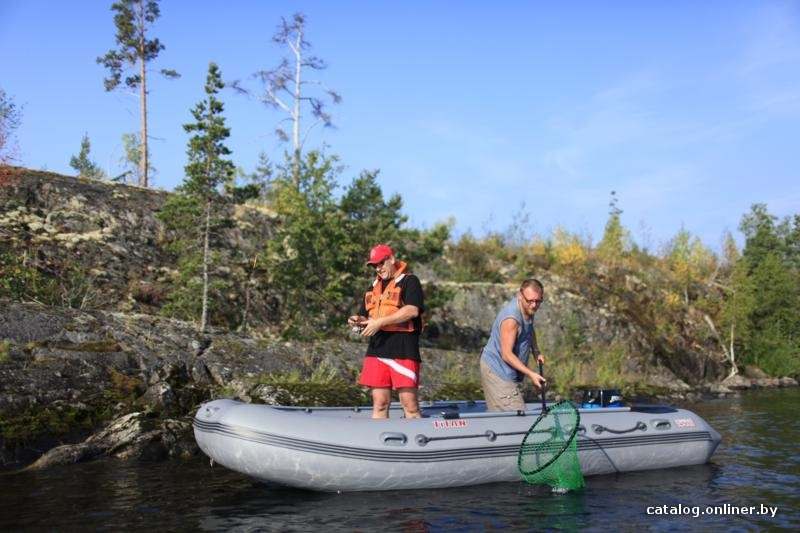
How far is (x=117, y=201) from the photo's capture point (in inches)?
655

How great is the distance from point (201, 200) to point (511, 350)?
25.6ft

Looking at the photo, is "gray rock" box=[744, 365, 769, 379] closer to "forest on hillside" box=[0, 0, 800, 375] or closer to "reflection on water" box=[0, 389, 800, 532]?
"forest on hillside" box=[0, 0, 800, 375]

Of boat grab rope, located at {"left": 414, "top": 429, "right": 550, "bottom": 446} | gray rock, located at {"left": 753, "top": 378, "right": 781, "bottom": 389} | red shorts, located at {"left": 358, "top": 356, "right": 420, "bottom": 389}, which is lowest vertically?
gray rock, located at {"left": 753, "top": 378, "right": 781, "bottom": 389}

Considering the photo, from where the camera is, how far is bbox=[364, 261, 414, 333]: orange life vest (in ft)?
22.4

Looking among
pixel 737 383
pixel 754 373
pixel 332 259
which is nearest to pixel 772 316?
pixel 754 373

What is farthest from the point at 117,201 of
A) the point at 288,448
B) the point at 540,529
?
the point at 540,529

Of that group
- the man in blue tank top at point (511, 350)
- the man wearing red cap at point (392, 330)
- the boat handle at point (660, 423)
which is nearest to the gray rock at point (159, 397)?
the man wearing red cap at point (392, 330)

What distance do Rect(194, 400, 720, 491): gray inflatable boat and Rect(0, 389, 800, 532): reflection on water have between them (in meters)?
0.17

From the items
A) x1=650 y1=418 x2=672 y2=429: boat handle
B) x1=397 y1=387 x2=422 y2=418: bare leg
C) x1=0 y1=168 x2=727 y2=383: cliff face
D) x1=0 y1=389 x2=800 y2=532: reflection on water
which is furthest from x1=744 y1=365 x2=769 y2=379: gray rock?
x1=397 y1=387 x2=422 y2=418: bare leg

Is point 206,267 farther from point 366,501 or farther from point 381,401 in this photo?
point 366,501

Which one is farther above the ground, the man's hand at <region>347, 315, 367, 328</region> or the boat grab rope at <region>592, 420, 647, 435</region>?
the man's hand at <region>347, 315, 367, 328</region>

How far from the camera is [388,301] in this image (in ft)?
22.5

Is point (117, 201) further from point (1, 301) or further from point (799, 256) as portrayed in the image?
point (799, 256)

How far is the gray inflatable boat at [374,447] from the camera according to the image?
670cm
